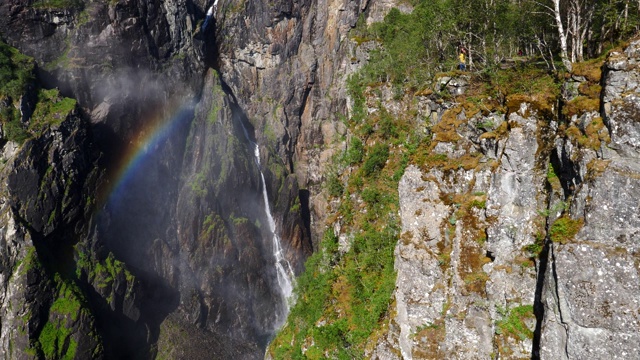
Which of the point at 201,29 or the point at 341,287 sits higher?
the point at 201,29

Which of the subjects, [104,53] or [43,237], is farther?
[104,53]

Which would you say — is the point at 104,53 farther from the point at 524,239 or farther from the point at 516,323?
the point at 516,323

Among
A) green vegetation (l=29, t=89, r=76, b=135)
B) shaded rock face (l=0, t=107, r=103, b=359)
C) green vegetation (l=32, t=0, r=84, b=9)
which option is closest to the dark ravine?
shaded rock face (l=0, t=107, r=103, b=359)

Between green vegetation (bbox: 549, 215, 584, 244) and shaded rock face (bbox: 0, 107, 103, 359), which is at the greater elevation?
green vegetation (bbox: 549, 215, 584, 244)

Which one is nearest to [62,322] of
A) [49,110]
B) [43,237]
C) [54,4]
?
[43,237]

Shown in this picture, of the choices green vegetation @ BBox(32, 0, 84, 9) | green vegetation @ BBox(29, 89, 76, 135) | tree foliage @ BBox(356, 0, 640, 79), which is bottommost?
green vegetation @ BBox(29, 89, 76, 135)

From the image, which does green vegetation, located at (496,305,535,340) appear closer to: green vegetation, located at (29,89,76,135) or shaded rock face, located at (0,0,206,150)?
green vegetation, located at (29,89,76,135)

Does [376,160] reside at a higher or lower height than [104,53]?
lower

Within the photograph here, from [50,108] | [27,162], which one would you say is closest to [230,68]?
[50,108]

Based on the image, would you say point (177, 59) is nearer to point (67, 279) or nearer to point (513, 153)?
point (67, 279)
